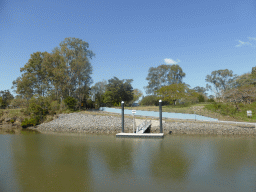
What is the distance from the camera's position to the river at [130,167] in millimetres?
9043

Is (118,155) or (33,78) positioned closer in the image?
(118,155)

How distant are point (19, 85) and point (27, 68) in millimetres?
3919

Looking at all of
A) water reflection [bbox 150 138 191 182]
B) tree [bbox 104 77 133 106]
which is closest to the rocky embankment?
water reflection [bbox 150 138 191 182]

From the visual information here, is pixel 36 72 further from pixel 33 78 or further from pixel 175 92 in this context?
pixel 175 92

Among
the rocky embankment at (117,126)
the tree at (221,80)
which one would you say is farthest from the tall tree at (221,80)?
the rocky embankment at (117,126)

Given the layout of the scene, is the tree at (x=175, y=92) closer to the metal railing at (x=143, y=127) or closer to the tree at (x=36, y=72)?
the metal railing at (x=143, y=127)

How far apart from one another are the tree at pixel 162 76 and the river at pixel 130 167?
34.1 meters

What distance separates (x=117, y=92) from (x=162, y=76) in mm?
13091

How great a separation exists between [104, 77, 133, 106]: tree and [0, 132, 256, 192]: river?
28.2 metres

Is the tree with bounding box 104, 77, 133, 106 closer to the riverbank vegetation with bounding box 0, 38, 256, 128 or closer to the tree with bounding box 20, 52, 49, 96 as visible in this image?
the riverbank vegetation with bounding box 0, 38, 256, 128

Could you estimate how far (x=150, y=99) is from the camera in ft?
172

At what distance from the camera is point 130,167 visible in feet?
37.4

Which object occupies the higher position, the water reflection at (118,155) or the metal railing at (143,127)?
the metal railing at (143,127)

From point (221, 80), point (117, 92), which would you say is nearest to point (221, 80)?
point (221, 80)
